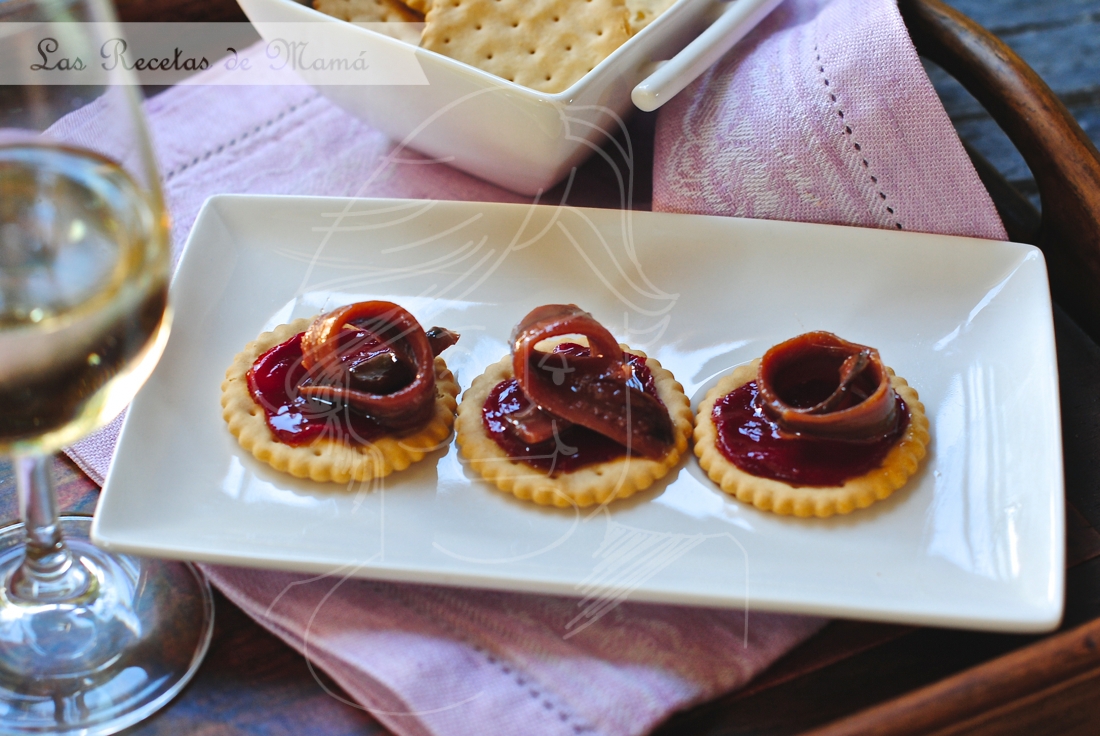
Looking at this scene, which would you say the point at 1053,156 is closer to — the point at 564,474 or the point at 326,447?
the point at 564,474

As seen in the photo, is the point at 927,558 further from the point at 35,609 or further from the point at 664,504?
the point at 35,609

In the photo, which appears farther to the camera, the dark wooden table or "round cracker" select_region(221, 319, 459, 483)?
"round cracker" select_region(221, 319, 459, 483)

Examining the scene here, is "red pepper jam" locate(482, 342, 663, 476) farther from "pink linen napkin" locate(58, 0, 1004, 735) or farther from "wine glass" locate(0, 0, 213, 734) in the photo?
"wine glass" locate(0, 0, 213, 734)

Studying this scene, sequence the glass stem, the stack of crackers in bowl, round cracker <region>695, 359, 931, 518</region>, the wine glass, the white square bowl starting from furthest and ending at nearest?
the stack of crackers in bowl → the white square bowl → round cracker <region>695, 359, 931, 518</region> → the glass stem → the wine glass

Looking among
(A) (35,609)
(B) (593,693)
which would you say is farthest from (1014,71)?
(A) (35,609)

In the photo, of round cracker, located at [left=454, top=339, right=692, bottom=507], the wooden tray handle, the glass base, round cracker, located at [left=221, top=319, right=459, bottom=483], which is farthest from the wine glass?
the wooden tray handle

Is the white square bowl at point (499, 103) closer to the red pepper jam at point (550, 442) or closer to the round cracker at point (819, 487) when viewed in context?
the red pepper jam at point (550, 442)

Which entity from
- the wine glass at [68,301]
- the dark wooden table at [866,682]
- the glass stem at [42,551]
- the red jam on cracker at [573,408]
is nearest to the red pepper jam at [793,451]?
the red jam on cracker at [573,408]

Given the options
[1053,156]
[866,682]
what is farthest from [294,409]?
[1053,156]
